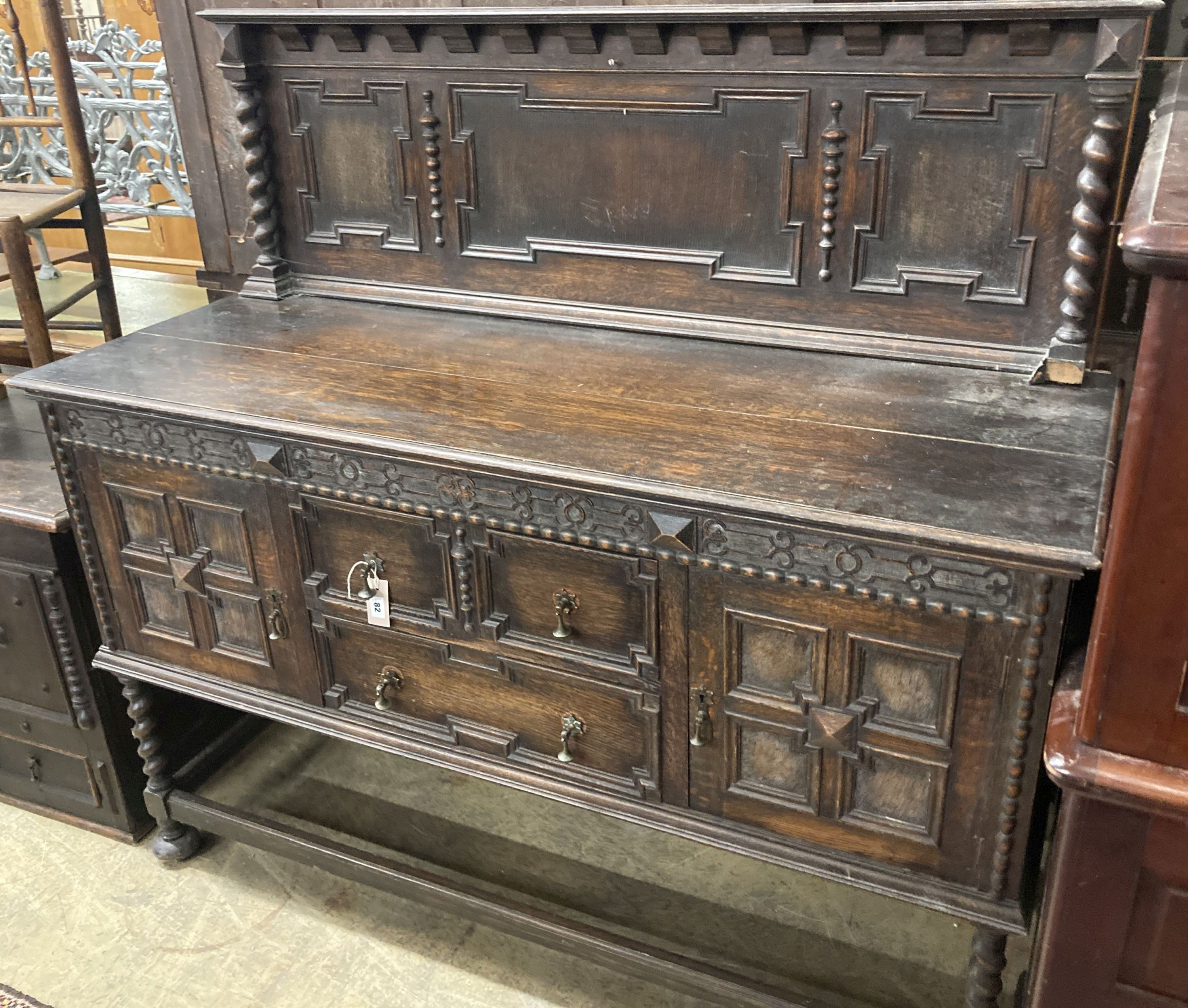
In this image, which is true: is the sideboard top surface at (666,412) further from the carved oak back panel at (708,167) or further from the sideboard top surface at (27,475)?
the sideboard top surface at (27,475)

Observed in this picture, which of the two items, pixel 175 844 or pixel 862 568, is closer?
pixel 862 568

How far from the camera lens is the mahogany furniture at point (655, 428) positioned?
1.55m

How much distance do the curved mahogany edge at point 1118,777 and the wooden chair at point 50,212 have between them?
7.87 feet

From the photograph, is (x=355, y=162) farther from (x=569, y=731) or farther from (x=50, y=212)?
(x=569, y=731)

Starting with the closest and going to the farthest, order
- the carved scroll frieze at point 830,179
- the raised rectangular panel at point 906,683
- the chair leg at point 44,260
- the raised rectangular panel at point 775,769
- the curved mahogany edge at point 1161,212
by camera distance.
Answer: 1. the curved mahogany edge at point 1161,212
2. the raised rectangular panel at point 906,683
3. the raised rectangular panel at point 775,769
4. the carved scroll frieze at point 830,179
5. the chair leg at point 44,260

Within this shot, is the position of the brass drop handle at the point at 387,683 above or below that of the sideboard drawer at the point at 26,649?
above

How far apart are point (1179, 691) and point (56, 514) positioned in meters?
2.11

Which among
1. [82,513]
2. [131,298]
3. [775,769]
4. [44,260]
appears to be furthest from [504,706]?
[131,298]

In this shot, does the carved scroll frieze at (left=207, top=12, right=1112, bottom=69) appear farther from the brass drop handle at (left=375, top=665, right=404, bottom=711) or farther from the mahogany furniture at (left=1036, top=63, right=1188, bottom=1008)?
the brass drop handle at (left=375, top=665, right=404, bottom=711)

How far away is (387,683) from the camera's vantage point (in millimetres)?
2010

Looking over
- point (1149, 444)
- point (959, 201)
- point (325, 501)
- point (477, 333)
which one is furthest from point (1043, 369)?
point (325, 501)

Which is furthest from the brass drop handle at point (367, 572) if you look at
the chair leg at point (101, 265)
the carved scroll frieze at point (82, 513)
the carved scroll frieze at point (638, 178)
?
the chair leg at point (101, 265)

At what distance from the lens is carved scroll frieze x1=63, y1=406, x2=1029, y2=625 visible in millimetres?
1429

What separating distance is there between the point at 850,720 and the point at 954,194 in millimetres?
930
